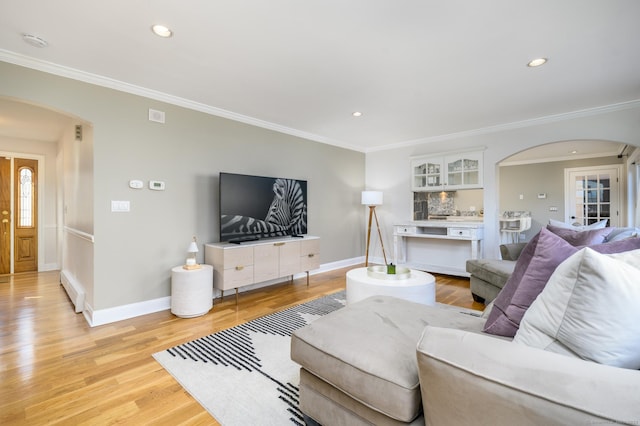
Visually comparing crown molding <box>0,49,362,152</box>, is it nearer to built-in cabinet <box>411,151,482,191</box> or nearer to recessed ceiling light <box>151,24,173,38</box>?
recessed ceiling light <box>151,24,173,38</box>

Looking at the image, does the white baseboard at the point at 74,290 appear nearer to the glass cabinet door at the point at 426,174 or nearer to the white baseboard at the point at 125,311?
the white baseboard at the point at 125,311

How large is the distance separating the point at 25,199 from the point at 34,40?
458cm

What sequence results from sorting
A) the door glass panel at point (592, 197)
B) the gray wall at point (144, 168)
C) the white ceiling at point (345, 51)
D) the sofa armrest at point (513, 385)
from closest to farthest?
the sofa armrest at point (513, 385)
the white ceiling at point (345, 51)
the gray wall at point (144, 168)
the door glass panel at point (592, 197)

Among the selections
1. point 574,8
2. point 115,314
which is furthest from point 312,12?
point 115,314

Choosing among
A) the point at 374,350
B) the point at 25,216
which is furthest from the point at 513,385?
the point at 25,216

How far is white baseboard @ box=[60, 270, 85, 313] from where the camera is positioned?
3.17 m

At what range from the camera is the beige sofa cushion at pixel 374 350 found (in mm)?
1070

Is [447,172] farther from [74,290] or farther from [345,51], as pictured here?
[74,290]

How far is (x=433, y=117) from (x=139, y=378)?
14.2ft

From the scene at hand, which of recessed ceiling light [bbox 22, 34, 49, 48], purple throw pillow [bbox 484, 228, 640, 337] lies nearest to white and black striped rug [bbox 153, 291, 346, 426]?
purple throw pillow [bbox 484, 228, 640, 337]

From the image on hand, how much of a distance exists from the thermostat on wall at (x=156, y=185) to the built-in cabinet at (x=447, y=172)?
4.15 m

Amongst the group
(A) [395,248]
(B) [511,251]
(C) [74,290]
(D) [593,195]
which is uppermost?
(D) [593,195]

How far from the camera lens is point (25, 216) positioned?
5.34m

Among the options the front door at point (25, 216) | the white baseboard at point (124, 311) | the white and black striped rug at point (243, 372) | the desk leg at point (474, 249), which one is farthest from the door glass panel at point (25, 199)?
the desk leg at point (474, 249)
